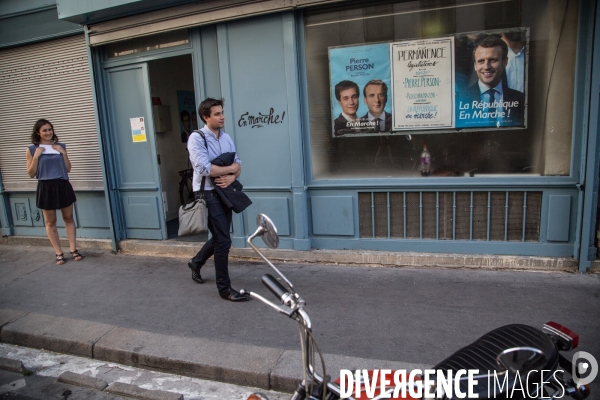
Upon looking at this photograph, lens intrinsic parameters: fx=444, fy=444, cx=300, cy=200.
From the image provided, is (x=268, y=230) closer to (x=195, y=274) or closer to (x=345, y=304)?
(x=345, y=304)

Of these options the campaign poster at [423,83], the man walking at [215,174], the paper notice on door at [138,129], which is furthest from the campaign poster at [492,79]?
the paper notice on door at [138,129]

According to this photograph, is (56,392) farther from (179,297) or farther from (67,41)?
(67,41)

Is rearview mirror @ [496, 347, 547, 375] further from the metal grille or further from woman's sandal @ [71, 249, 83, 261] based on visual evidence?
woman's sandal @ [71, 249, 83, 261]

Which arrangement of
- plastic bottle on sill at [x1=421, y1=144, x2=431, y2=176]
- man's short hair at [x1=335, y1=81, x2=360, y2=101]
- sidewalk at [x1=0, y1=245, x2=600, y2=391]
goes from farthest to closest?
man's short hair at [x1=335, y1=81, x2=360, y2=101], plastic bottle on sill at [x1=421, y1=144, x2=431, y2=176], sidewalk at [x1=0, y1=245, x2=600, y2=391]

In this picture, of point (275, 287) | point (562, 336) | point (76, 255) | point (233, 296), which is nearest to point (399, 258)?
point (233, 296)

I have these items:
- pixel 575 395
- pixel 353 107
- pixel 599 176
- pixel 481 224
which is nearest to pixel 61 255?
pixel 353 107

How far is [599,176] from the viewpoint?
4.67 meters

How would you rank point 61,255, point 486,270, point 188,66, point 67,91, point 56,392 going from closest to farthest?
point 56,392 < point 486,270 < point 61,255 < point 67,91 < point 188,66

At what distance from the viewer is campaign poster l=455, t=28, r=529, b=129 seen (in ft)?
16.0

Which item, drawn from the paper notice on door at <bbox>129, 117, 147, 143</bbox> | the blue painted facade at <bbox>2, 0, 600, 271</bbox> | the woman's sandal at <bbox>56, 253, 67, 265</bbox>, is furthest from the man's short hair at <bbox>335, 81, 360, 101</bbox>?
the woman's sandal at <bbox>56, 253, 67, 265</bbox>

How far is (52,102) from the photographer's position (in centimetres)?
708

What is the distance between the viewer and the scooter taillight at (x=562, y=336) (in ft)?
7.58

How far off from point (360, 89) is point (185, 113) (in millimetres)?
4326

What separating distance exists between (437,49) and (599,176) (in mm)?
2206
